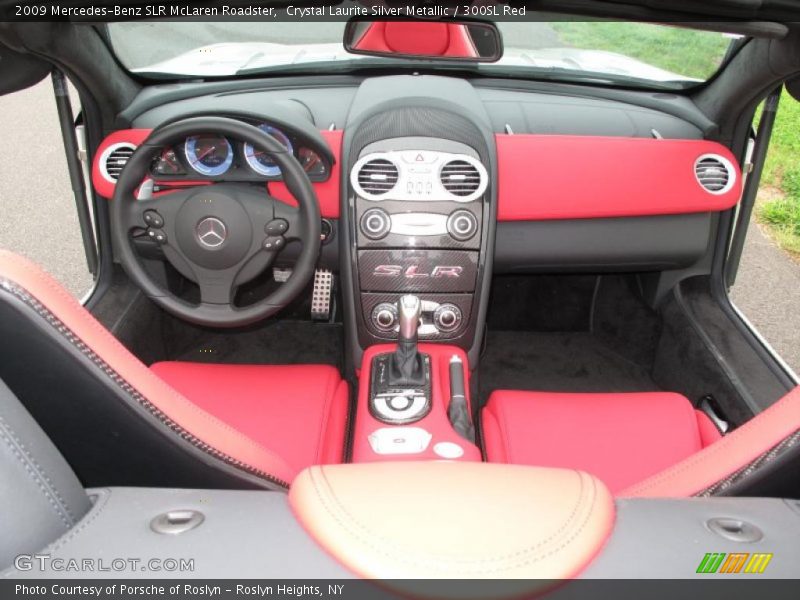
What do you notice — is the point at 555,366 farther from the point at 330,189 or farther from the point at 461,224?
the point at 330,189

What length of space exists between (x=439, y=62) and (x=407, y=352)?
3.84 feet

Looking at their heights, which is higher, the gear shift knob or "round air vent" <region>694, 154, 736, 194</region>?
"round air vent" <region>694, 154, 736, 194</region>

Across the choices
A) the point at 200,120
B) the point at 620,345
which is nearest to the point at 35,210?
the point at 200,120

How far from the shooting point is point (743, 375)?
232 centimetres

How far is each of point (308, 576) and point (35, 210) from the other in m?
4.84

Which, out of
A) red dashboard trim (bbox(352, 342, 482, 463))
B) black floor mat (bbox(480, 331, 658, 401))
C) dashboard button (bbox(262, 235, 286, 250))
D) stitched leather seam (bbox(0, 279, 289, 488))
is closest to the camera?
stitched leather seam (bbox(0, 279, 289, 488))

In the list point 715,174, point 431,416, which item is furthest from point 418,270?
point 715,174

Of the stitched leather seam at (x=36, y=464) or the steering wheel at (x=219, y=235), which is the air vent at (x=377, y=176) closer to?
the steering wheel at (x=219, y=235)

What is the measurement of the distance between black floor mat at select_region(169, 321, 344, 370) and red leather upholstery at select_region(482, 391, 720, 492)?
1.29m

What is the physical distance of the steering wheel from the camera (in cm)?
206

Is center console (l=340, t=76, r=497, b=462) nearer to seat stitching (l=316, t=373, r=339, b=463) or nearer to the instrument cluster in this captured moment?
seat stitching (l=316, t=373, r=339, b=463)

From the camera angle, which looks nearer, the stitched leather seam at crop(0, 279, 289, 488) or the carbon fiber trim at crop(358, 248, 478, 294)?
the stitched leather seam at crop(0, 279, 289, 488)

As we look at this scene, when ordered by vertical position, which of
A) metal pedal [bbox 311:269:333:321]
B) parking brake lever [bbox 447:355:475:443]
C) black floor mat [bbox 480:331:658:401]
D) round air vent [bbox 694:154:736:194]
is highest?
round air vent [bbox 694:154:736:194]

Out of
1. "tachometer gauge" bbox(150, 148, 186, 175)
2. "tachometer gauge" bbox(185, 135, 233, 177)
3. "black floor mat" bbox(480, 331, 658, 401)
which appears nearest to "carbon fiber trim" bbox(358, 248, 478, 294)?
"tachometer gauge" bbox(185, 135, 233, 177)
